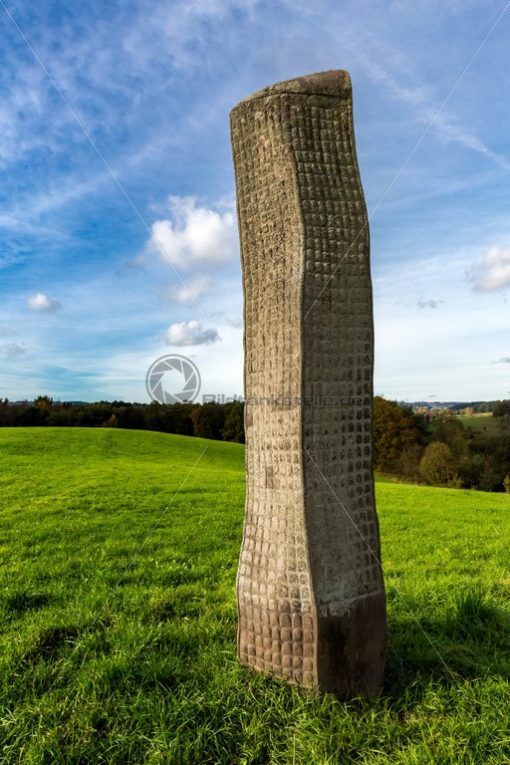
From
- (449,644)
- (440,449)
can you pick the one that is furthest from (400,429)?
(449,644)

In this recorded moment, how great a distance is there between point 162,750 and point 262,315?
3185 millimetres

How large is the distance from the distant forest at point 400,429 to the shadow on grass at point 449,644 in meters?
32.4

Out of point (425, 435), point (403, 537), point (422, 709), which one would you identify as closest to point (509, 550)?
point (403, 537)

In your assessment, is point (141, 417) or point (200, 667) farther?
point (141, 417)

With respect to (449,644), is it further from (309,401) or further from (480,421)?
(480,421)

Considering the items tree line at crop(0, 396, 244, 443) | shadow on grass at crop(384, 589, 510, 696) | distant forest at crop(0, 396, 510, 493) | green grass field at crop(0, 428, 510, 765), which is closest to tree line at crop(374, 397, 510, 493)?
distant forest at crop(0, 396, 510, 493)

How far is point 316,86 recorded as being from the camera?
4.45 meters

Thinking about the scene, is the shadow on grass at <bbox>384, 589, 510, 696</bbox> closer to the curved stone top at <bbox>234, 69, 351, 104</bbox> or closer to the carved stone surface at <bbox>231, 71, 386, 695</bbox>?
the carved stone surface at <bbox>231, 71, 386, 695</bbox>

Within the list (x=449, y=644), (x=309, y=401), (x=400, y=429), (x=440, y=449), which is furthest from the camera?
(x=400, y=429)

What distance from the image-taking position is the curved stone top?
4418 mm

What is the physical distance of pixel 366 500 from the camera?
4273mm

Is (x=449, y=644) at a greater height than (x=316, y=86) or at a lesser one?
lesser

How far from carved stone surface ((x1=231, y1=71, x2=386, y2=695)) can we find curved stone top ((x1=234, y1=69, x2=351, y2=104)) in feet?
0.04

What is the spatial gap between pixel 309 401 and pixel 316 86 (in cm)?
264
